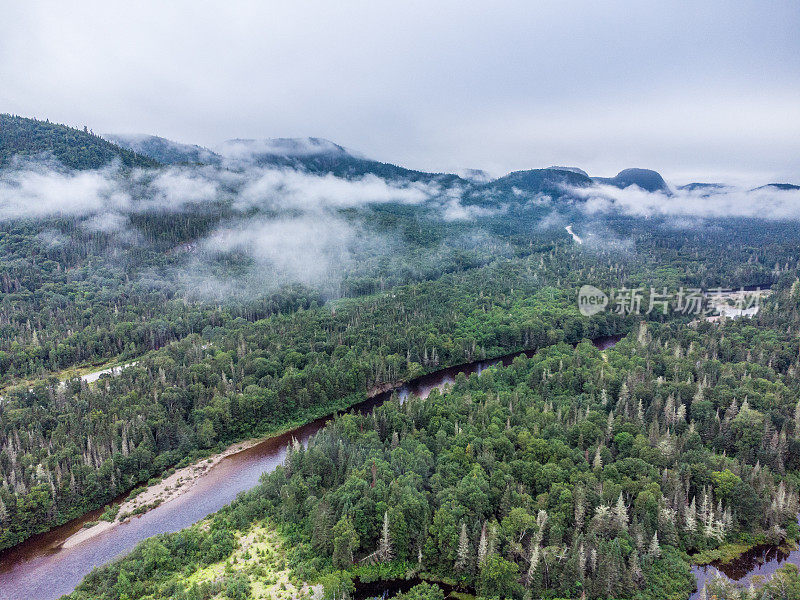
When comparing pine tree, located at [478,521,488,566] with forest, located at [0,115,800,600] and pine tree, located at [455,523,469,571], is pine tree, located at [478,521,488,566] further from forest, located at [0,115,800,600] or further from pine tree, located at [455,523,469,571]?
pine tree, located at [455,523,469,571]

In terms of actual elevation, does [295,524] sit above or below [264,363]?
below

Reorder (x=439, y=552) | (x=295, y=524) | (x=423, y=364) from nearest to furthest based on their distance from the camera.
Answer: (x=439, y=552) < (x=295, y=524) < (x=423, y=364)

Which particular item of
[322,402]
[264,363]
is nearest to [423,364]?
[322,402]

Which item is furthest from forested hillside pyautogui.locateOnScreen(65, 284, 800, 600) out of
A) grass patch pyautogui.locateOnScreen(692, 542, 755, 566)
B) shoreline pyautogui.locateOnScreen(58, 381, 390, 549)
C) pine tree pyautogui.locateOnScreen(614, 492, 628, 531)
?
shoreline pyautogui.locateOnScreen(58, 381, 390, 549)

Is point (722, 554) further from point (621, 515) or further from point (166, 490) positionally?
point (166, 490)

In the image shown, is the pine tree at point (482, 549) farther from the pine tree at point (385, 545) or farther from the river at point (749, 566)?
the river at point (749, 566)

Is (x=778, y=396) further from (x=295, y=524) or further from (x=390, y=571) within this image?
(x=295, y=524)

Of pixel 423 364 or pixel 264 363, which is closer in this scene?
pixel 264 363
